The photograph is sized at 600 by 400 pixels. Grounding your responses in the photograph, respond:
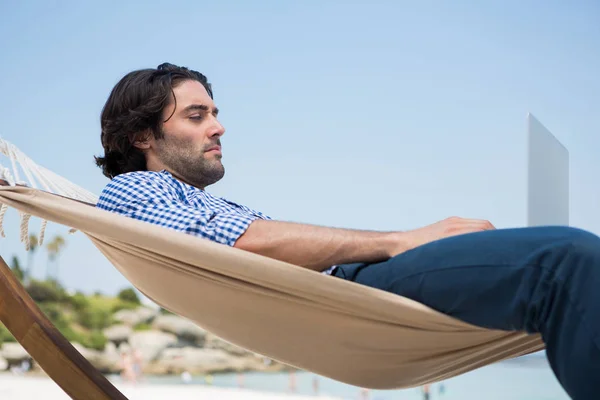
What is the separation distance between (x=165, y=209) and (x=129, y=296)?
21.3 metres

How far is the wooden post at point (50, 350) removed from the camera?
1654 mm

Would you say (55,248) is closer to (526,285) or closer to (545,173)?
(545,173)

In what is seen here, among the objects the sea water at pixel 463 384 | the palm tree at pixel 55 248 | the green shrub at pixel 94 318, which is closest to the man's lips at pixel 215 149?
the sea water at pixel 463 384

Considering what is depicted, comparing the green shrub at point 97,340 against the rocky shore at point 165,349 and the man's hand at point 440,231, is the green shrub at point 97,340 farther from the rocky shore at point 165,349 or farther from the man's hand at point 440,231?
the man's hand at point 440,231

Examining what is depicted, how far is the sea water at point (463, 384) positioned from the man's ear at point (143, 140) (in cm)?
1330

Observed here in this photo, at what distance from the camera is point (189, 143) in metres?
1.97

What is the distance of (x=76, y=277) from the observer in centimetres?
2383

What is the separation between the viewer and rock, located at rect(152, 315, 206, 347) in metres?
21.0

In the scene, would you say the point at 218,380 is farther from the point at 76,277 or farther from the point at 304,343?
the point at 304,343

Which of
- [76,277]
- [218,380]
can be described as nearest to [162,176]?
[218,380]

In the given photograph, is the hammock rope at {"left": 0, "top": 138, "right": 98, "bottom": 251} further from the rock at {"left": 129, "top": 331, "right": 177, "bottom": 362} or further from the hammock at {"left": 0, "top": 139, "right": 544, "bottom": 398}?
the rock at {"left": 129, "top": 331, "right": 177, "bottom": 362}

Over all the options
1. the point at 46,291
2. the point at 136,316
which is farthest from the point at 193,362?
the point at 46,291

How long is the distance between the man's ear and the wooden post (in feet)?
1.66

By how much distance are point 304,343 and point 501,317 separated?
0.43 metres
